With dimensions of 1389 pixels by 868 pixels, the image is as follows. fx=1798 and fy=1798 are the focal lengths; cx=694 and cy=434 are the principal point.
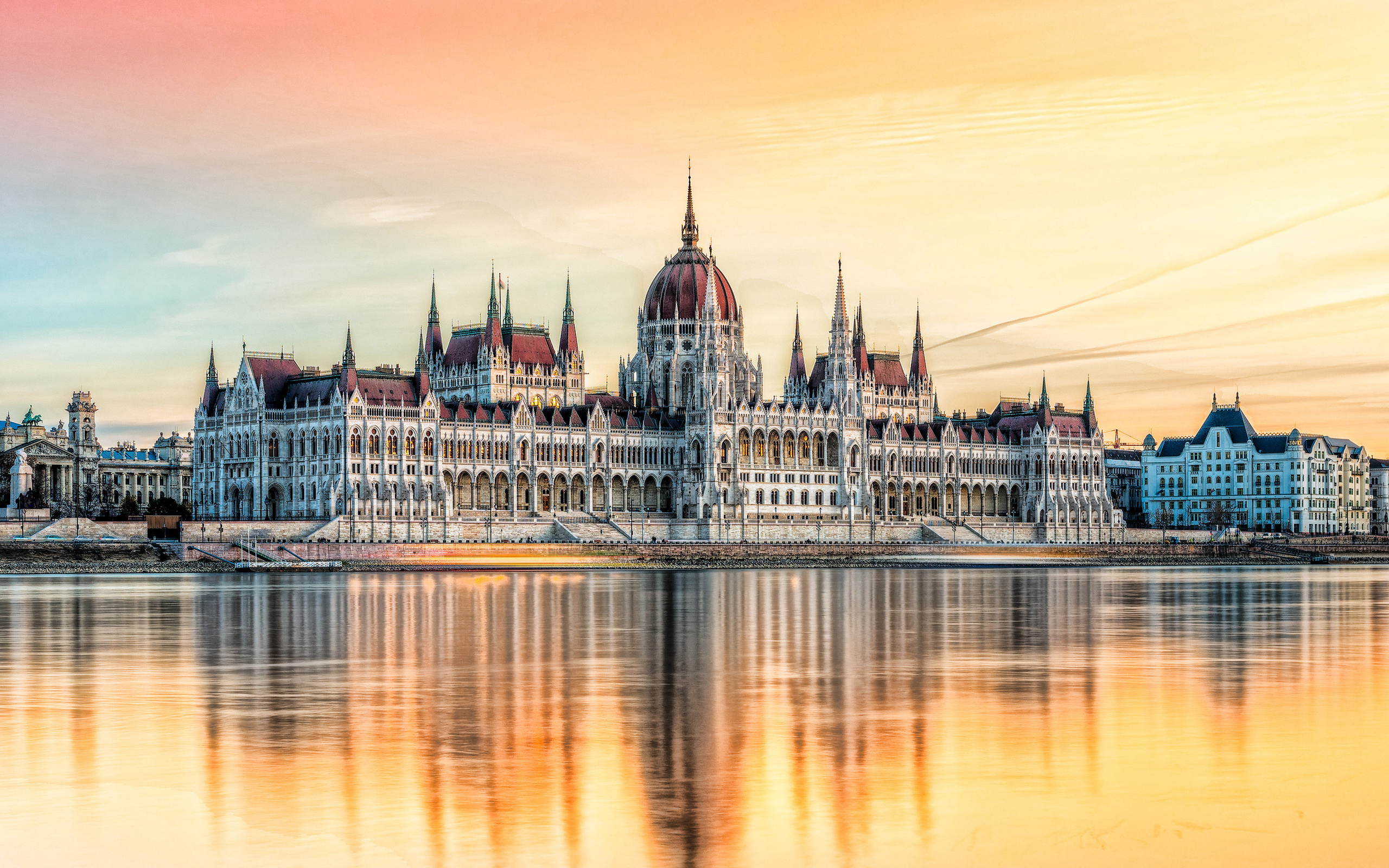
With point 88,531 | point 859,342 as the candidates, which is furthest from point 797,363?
point 88,531

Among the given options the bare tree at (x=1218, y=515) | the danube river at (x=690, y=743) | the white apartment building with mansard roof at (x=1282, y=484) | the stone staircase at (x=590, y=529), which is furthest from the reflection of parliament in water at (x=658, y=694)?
the white apartment building with mansard roof at (x=1282, y=484)

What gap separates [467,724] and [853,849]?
391 inches

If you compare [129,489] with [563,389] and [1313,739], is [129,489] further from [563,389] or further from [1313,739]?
[1313,739]

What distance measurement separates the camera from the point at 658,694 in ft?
101

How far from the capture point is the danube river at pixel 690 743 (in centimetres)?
1839

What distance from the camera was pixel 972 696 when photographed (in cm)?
3052

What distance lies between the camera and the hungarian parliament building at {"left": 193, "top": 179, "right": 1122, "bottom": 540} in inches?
5236

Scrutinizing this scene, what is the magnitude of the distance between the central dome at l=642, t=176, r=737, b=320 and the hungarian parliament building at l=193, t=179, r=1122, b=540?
192 millimetres

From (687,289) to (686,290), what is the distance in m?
0.19

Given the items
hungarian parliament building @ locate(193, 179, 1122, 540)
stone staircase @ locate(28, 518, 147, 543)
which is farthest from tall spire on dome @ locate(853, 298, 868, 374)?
stone staircase @ locate(28, 518, 147, 543)

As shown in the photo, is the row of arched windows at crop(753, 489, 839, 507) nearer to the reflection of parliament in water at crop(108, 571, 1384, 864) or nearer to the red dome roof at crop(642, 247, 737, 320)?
the red dome roof at crop(642, 247, 737, 320)

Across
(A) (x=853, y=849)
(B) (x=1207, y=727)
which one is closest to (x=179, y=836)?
(A) (x=853, y=849)

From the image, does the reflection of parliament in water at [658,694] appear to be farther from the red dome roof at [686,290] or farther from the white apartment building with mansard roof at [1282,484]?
the white apartment building with mansard roof at [1282,484]

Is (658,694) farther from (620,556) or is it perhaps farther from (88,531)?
(620,556)
